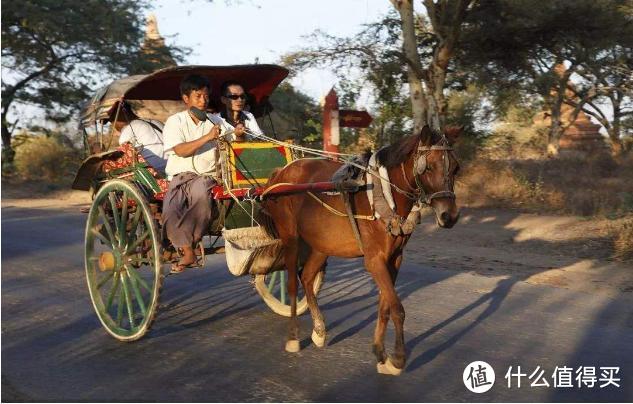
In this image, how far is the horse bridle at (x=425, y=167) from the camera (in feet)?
15.8

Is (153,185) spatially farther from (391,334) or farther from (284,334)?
(391,334)

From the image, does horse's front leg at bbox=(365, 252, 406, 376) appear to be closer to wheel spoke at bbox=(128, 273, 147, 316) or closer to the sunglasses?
wheel spoke at bbox=(128, 273, 147, 316)

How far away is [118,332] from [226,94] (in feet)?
7.88

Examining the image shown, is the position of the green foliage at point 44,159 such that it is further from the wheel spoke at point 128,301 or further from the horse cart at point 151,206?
the wheel spoke at point 128,301

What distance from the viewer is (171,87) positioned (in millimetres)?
7293

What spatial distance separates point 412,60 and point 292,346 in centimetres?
1149

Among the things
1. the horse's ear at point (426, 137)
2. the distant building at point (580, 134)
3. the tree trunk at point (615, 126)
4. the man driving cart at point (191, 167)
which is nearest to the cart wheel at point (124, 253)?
the man driving cart at point (191, 167)

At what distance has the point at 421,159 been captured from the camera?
491 centimetres

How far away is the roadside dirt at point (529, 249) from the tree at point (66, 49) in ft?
50.0

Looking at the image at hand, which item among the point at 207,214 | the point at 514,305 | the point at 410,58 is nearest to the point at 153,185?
the point at 207,214

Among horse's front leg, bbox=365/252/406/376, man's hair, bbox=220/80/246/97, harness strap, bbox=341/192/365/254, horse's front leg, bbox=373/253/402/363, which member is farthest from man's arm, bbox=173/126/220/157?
horse's front leg, bbox=373/253/402/363

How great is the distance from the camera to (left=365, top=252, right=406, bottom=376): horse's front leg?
5.16 metres

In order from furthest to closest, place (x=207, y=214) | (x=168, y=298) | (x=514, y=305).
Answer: (x=168, y=298), (x=514, y=305), (x=207, y=214)

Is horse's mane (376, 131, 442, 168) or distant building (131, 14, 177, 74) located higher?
distant building (131, 14, 177, 74)
